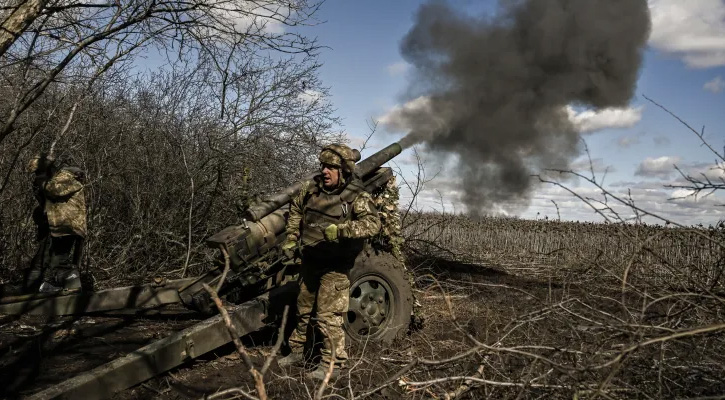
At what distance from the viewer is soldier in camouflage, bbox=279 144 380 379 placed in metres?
5.18

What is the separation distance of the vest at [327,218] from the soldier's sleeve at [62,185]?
11.6 ft

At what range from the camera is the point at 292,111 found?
37.7 ft

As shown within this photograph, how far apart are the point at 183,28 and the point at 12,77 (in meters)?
4.46

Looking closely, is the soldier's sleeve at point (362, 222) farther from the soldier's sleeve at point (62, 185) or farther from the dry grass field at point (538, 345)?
the soldier's sleeve at point (62, 185)

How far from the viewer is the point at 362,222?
508cm

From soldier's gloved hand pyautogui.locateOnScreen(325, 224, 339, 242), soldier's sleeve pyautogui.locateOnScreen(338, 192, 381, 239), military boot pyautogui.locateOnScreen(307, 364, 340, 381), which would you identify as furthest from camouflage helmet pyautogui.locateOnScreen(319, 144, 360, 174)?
military boot pyautogui.locateOnScreen(307, 364, 340, 381)

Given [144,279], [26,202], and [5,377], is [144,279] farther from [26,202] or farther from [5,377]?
[5,377]

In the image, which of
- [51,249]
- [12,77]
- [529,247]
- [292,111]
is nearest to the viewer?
[51,249]

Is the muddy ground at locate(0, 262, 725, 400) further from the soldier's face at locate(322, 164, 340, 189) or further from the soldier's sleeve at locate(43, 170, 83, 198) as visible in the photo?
the soldier's sleeve at locate(43, 170, 83, 198)

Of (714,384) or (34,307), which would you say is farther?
(34,307)

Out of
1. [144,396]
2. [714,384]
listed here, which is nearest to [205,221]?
[144,396]

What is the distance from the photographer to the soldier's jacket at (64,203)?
7.10 m

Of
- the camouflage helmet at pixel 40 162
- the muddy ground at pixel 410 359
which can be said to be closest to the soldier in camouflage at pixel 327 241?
the muddy ground at pixel 410 359

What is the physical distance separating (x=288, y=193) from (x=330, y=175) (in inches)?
37.9
